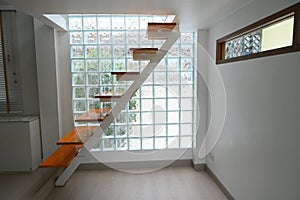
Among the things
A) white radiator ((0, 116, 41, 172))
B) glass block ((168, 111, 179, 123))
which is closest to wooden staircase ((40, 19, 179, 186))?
white radiator ((0, 116, 41, 172))

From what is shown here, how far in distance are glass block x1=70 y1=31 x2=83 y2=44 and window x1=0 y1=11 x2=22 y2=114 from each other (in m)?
0.81

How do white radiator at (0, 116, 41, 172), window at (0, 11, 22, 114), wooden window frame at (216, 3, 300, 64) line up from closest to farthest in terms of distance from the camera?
1. wooden window frame at (216, 3, 300, 64)
2. white radiator at (0, 116, 41, 172)
3. window at (0, 11, 22, 114)

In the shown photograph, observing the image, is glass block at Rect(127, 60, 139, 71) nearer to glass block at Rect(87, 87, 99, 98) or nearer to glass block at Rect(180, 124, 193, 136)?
glass block at Rect(87, 87, 99, 98)

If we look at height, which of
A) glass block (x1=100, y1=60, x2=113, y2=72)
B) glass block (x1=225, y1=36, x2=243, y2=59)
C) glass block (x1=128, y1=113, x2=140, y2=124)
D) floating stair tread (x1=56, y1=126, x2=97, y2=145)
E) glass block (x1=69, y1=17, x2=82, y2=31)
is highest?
glass block (x1=69, y1=17, x2=82, y2=31)

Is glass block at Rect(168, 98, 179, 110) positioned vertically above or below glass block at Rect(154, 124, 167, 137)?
above

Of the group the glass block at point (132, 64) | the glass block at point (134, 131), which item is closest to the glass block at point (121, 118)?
the glass block at point (134, 131)

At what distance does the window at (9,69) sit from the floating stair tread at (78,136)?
1.05 metres

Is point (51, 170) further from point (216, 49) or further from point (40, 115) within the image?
point (216, 49)

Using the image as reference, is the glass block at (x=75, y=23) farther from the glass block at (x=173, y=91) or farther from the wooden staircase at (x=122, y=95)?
the glass block at (x=173, y=91)

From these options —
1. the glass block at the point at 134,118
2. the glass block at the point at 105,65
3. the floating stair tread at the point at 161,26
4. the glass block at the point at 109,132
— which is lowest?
the glass block at the point at 109,132

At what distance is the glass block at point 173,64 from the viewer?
3303 mm

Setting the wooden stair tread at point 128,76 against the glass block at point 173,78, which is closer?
the wooden stair tread at point 128,76

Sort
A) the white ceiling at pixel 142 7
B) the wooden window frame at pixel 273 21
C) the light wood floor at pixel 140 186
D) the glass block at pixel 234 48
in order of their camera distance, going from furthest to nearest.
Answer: the light wood floor at pixel 140 186
the glass block at pixel 234 48
the white ceiling at pixel 142 7
the wooden window frame at pixel 273 21

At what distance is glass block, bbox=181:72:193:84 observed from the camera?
3.32 metres
